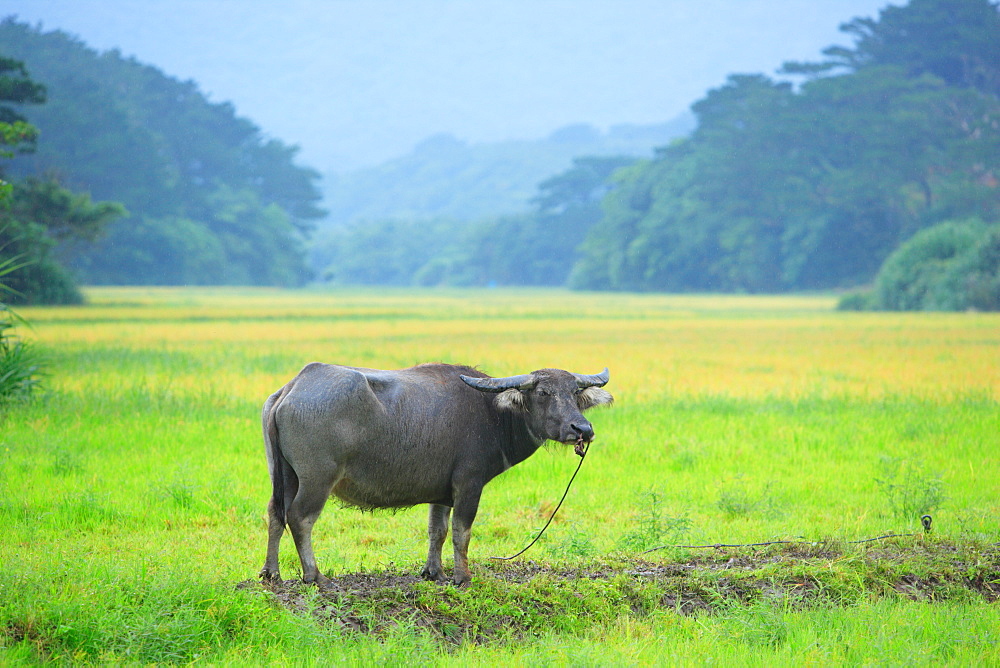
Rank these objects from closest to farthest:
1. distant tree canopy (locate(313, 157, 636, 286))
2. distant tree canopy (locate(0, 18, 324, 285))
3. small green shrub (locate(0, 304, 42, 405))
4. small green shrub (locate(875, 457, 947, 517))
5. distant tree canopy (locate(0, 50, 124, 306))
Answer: small green shrub (locate(875, 457, 947, 517)) → small green shrub (locate(0, 304, 42, 405)) → distant tree canopy (locate(0, 50, 124, 306)) → distant tree canopy (locate(0, 18, 324, 285)) → distant tree canopy (locate(313, 157, 636, 286))

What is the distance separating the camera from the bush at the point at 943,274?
3766cm

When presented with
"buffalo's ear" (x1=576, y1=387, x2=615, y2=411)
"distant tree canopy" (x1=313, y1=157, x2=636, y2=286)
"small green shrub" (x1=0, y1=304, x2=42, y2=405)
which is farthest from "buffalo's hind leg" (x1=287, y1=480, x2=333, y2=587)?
"distant tree canopy" (x1=313, y1=157, x2=636, y2=286)

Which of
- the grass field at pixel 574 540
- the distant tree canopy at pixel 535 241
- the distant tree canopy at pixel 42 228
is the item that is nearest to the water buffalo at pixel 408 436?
the grass field at pixel 574 540

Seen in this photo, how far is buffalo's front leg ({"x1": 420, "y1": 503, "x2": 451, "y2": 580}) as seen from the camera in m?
5.56

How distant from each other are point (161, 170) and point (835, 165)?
4925cm

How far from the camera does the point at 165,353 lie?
19469 mm

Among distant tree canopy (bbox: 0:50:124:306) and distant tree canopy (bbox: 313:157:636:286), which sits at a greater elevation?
distant tree canopy (bbox: 313:157:636:286)

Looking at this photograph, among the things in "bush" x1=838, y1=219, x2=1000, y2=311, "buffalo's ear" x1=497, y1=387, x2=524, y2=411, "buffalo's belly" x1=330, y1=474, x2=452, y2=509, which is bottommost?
"buffalo's belly" x1=330, y1=474, x2=452, y2=509

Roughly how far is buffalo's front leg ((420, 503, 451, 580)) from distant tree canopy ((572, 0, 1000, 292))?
55.2m

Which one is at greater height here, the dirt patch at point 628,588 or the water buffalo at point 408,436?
the water buffalo at point 408,436

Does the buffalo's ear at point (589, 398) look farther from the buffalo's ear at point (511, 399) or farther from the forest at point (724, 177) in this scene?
the forest at point (724, 177)

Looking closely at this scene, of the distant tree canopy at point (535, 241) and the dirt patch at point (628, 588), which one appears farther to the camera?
the distant tree canopy at point (535, 241)

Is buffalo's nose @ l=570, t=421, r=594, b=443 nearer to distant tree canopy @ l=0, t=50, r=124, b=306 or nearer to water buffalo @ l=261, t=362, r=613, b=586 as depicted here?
water buffalo @ l=261, t=362, r=613, b=586

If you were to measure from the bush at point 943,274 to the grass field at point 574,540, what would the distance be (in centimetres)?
2597
